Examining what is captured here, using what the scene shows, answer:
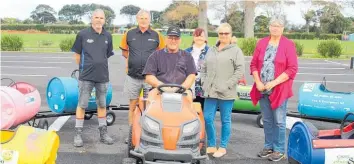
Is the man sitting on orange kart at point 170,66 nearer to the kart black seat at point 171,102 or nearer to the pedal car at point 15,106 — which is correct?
the kart black seat at point 171,102

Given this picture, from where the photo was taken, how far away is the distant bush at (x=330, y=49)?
28047 mm

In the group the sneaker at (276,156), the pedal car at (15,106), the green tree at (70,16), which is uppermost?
the green tree at (70,16)

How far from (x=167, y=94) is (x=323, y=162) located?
5.64 ft

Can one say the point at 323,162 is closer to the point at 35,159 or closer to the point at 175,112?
the point at 175,112

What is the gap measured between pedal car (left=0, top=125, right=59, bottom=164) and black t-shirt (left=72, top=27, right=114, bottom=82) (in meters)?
1.73

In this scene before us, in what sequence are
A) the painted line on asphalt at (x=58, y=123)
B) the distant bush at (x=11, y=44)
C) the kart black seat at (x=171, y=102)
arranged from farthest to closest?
the distant bush at (x=11, y=44) < the painted line on asphalt at (x=58, y=123) < the kart black seat at (x=171, y=102)

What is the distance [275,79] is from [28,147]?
300cm

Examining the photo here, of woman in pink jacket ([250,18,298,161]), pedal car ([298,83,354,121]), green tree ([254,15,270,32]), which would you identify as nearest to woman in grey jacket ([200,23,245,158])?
woman in pink jacket ([250,18,298,161])

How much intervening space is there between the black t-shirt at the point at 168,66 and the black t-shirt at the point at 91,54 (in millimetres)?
1112

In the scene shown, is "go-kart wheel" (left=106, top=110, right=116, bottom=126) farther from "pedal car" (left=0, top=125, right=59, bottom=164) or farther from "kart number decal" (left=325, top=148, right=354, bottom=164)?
"kart number decal" (left=325, top=148, right=354, bottom=164)

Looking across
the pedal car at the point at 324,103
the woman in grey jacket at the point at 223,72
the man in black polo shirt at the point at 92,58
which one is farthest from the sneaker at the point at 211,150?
the pedal car at the point at 324,103

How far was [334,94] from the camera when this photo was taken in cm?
740

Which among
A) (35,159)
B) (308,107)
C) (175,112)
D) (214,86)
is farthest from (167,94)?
(308,107)

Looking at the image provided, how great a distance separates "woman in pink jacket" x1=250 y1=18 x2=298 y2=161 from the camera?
571 centimetres
